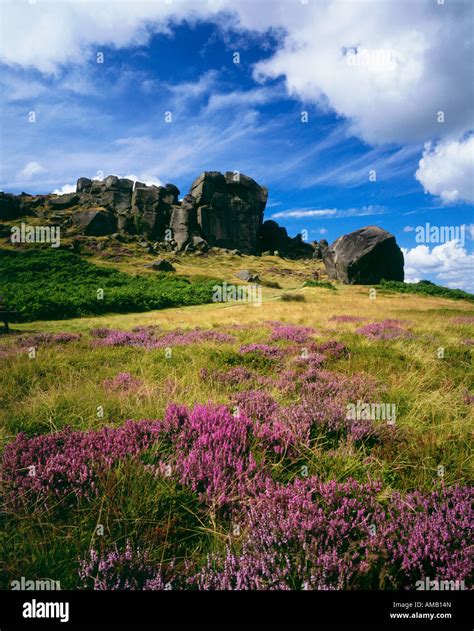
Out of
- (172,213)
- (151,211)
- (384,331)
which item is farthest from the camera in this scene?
(172,213)

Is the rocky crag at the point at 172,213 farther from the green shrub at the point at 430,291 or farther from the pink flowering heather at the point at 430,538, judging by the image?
the pink flowering heather at the point at 430,538

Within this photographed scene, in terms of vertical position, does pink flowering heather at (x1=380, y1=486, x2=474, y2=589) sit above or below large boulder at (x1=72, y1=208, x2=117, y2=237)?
below

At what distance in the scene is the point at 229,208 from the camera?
335 feet

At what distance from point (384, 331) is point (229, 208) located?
326ft

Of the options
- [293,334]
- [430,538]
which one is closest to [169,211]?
[293,334]

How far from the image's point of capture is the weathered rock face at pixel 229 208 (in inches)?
3893

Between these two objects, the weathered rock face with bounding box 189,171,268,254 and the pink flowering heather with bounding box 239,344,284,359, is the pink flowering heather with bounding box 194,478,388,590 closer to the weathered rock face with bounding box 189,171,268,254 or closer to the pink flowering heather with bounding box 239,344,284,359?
the pink flowering heather with bounding box 239,344,284,359

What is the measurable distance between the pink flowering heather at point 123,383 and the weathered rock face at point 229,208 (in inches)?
3754

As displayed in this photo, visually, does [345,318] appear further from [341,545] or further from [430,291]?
[430,291]

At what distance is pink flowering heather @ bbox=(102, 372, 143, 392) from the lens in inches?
190

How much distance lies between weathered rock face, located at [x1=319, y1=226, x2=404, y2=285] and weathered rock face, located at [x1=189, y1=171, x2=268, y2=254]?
6099cm

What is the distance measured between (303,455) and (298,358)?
11.9 feet

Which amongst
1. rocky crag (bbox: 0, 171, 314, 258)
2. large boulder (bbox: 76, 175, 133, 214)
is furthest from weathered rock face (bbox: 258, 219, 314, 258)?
large boulder (bbox: 76, 175, 133, 214)

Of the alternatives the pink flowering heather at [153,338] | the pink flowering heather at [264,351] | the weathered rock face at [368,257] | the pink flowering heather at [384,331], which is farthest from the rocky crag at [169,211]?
the pink flowering heather at [264,351]
